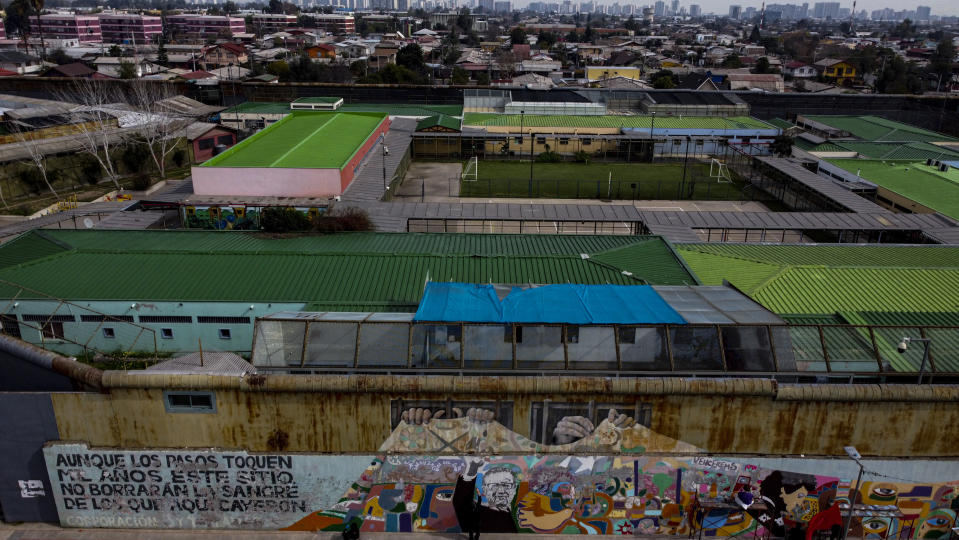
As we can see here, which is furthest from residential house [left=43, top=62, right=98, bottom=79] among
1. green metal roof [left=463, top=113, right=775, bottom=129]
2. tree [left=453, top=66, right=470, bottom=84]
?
green metal roof [left=463, top=113, right=775, bottom=129]

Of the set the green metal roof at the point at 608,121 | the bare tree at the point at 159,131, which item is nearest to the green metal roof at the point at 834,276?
the green metal roof at the point at 608,121

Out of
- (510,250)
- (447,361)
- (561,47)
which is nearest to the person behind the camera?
(447,361)

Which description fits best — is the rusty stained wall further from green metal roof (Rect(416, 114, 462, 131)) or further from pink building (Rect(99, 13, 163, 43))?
pink building (Rect(99, 13, 163, 43))

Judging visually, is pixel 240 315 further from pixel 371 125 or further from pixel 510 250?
pixel 371 125

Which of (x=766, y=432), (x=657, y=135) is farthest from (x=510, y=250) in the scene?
(x=657, y=135)

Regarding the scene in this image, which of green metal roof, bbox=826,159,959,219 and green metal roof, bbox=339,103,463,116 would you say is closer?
green metal roof, bbox=826,159,959,219

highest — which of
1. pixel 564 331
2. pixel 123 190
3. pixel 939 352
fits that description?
pixel 564 331
